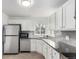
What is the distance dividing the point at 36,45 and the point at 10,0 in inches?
155

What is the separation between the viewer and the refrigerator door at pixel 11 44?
19.8 ft

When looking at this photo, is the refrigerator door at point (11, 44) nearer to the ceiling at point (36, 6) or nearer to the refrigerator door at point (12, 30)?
the refrigerator door at point (12, 30)

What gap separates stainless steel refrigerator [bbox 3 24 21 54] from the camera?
6043 mm

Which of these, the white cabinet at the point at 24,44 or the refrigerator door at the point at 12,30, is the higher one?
the refrigerator door at the point at 12,30

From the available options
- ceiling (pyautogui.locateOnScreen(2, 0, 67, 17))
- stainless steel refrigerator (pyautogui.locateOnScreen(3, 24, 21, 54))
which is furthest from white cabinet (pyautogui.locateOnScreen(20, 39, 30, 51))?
ceiling (pyautogui.locateOnScreen(2, 0, 67, 17))

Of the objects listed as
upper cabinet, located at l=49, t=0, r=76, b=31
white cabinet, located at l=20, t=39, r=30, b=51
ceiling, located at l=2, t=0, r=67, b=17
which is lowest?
white cabinet, located at l=20, t=39, r=30, b=51

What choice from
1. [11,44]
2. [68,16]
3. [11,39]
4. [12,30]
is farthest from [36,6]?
[11,44]

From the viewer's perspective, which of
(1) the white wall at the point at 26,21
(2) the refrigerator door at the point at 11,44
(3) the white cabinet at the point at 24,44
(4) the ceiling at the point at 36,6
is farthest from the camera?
(1) the white wall at the point at 26,21

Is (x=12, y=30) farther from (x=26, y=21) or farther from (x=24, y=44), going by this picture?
(x=26, y=21)

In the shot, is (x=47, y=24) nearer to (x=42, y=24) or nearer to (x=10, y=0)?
(x=42, y=24)

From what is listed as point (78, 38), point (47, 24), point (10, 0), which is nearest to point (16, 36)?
point (47, 24)

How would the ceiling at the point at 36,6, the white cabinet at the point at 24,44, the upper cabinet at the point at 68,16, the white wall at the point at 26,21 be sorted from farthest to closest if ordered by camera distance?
1. the white wall at the point at 26,21
2. the white cabinet at the point at 24,44
3. the ceiling at the point at 36,6
4. the upper cabinet at the point at 68,16

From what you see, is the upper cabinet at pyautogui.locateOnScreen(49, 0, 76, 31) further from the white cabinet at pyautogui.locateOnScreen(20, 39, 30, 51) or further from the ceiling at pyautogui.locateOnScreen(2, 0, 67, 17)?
the white cabinet at pyautogui.locateOnScreen(20, 39, 30, 51)

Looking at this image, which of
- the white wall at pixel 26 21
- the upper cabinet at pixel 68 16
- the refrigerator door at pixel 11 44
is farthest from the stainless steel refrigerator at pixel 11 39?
the upper cabinet at pixel 68 16
